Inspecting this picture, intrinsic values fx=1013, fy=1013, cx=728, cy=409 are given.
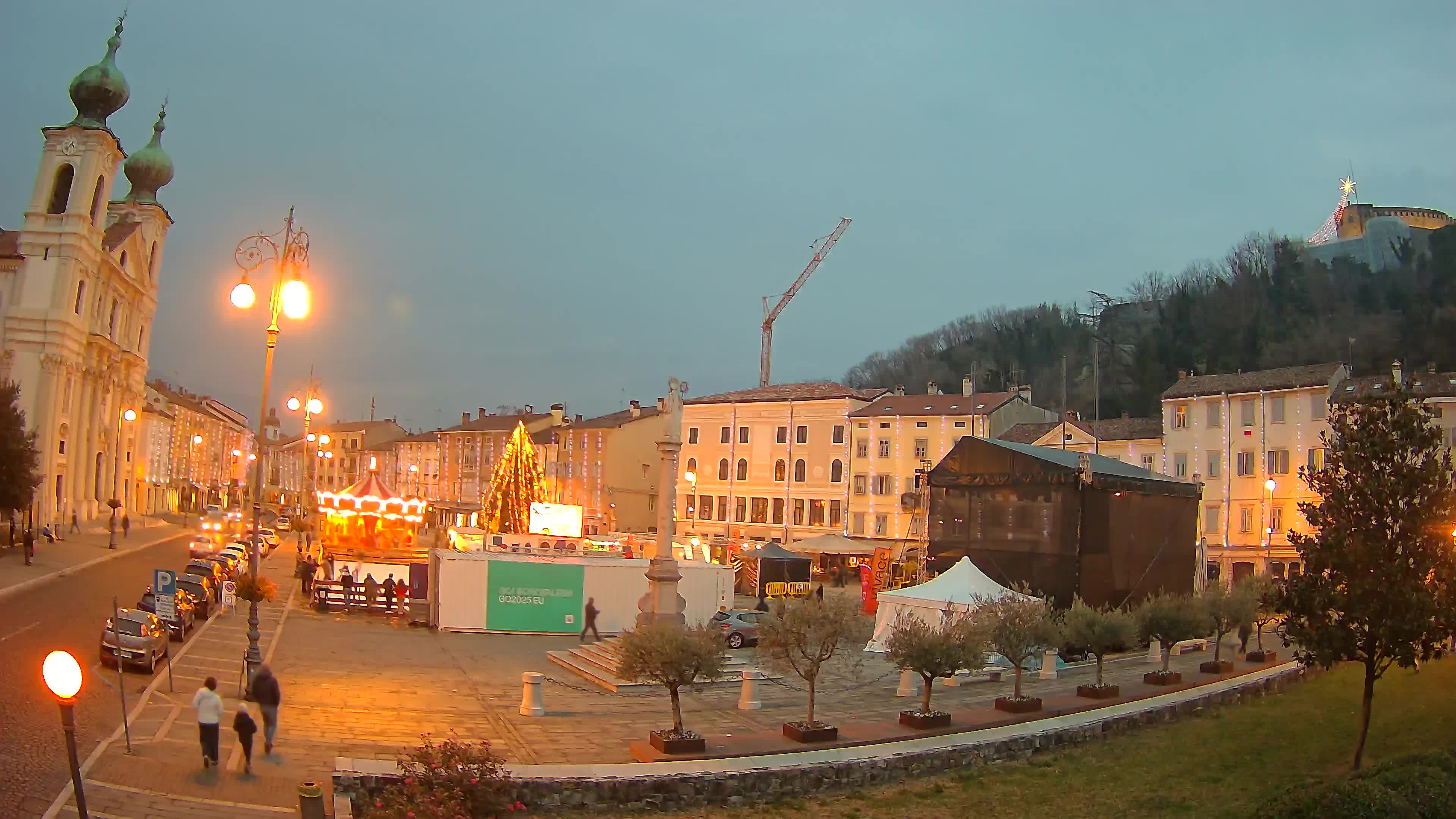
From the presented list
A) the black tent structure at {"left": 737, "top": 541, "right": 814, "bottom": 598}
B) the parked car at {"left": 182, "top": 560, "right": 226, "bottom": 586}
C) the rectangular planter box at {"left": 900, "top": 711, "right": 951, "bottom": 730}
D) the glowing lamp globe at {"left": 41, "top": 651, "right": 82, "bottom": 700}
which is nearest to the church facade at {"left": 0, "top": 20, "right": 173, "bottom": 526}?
the parked car at {"left": 182, "top": 560, "right": 226, "bottom": 586}

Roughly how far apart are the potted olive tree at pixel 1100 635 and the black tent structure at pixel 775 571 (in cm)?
1925

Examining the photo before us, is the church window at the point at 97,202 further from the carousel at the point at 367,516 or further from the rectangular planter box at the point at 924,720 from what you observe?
the rectangular planter box at the point at 924,720

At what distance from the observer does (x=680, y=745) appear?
1494 cm

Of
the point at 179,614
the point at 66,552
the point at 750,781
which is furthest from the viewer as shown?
the point at 66,552

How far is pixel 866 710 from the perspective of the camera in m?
19.8

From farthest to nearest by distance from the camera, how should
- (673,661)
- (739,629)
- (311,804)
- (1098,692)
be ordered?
(739,629), (1098,692), (673,661), (311,804)

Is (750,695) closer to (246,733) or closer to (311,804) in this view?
(246,733)

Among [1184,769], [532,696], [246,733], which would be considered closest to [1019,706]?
[1184,769]

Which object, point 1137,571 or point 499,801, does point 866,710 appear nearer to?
point 499,801

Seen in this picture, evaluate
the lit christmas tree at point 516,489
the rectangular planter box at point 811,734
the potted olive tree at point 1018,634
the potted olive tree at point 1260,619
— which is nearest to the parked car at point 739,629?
the potted olive tree at point 1018,634

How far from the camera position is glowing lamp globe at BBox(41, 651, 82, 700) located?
7.10 metres

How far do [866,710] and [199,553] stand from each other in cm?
3254

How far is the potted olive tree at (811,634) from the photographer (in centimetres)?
1680

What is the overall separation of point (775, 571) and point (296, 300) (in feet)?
98.0
